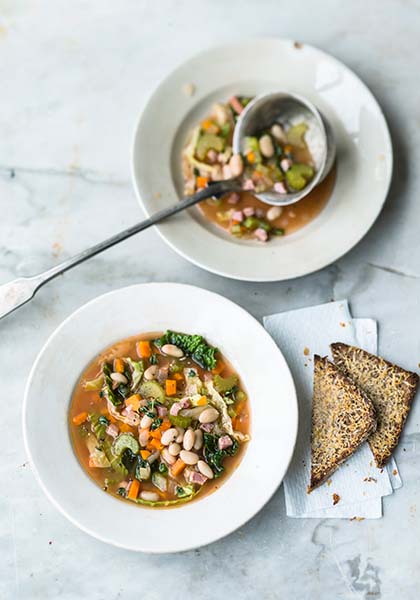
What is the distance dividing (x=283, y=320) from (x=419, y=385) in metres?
0.69

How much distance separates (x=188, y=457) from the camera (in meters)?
3.34

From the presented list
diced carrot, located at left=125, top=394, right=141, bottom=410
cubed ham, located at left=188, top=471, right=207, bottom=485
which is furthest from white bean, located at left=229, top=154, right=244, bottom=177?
cubed ham, located at left=188, top=471, right=207, bottom=485

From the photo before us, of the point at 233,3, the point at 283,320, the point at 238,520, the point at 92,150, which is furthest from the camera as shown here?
the point at 233,3

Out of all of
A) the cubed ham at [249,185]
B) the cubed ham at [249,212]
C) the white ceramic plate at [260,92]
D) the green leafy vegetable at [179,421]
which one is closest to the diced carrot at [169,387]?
the green leafy vegetable at [179,421]

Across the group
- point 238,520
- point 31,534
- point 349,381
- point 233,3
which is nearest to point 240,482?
point 238,520

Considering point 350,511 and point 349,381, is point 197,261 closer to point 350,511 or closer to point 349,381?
point 349,381

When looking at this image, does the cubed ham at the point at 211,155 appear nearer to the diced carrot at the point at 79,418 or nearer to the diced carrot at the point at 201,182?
the diced carrot at the point at 201,182

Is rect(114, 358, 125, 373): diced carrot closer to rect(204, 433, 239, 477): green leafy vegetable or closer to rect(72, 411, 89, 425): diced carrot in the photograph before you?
rect(72, 411, 89, 425): diced carrot

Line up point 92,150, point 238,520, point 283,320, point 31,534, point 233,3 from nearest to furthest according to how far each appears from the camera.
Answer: point 238,520 → point 31,534 → point 283,320 → point 92,150 → point 233,3

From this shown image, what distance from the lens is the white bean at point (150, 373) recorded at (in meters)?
3.47

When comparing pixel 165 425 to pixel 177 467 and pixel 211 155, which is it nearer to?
pixel 177 467

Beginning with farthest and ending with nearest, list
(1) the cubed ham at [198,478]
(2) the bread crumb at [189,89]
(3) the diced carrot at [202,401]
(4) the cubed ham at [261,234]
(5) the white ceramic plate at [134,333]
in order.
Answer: (2) the bread crumb at [189,89] → (4) the cubed ham at [261,234] → (3) the diced carrot at [202,401] → (1) the cubed ham at [198,478] → (5) the white ceramic plate at [134,333]

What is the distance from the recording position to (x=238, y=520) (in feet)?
10.6

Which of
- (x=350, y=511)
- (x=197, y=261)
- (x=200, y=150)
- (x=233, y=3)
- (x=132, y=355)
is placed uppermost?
(x=233, y=3)
